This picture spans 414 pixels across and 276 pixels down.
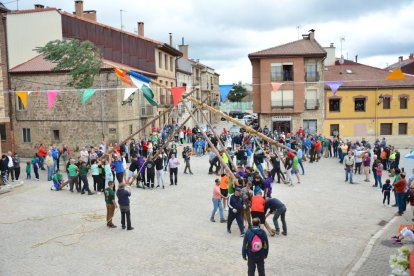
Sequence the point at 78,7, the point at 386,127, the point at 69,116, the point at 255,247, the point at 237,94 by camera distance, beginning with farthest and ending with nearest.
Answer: the point at 237,94 → the point at 386,127 → the point at 78,7 → the point at 69,116 → the point at 255,247

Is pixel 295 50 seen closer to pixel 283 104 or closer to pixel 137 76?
pixel 283 104

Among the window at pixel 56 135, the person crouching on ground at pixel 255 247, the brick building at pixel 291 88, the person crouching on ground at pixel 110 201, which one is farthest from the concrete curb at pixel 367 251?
the brick building at pixel 291 88

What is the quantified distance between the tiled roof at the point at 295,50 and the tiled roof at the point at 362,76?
3.15 meters

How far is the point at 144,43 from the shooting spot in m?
34.8

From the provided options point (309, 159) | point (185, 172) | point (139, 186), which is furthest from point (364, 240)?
point (309, 159)

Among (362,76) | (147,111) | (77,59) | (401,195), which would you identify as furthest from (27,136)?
(362,76)

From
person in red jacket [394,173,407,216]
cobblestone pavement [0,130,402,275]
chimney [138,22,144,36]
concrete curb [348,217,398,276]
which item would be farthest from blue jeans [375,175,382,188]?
chimney [138,22,144,36]

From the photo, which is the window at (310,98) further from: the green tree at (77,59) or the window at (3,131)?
the window at (3,131)

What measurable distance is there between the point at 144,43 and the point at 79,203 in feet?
74.6

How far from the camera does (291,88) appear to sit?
36.4 metres

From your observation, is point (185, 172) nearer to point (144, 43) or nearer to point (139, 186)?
point (139, 186)

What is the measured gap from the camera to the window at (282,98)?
36469 millimetres

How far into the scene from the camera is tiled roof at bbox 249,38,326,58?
35.8 metres

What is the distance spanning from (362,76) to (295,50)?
23.5 ft
